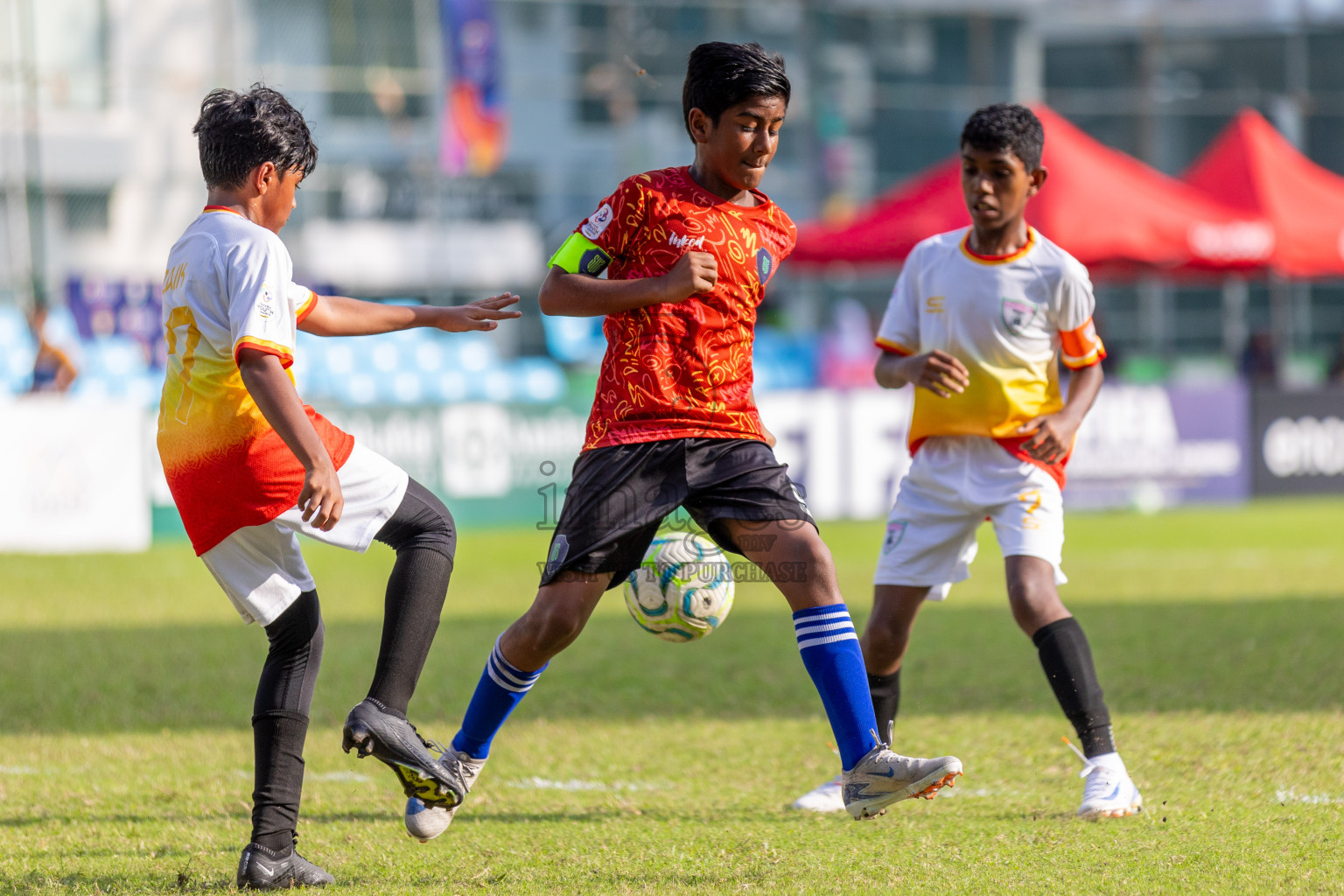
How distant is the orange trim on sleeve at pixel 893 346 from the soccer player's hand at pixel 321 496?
77.6 inches

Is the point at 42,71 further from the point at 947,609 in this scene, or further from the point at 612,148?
the point at 947,609

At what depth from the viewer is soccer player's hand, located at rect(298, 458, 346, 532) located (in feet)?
10.8

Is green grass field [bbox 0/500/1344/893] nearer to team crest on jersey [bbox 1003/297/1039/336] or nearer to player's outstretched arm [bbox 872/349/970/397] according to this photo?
player's outstretched arm [bbox 872/349/970/397]

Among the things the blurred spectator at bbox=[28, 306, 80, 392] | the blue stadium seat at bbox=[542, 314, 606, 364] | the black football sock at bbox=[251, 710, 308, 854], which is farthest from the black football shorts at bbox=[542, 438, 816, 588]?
the blue stadium seat at bbox=[542, 314, 606, 364]

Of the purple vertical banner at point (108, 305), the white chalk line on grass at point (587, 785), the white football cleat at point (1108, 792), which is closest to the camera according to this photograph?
the white football cleat at point (1108, 792)

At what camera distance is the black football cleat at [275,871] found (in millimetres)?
3506

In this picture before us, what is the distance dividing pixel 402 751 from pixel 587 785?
1.31 metres

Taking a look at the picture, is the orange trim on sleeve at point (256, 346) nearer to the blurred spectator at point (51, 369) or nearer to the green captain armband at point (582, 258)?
the green captain armband at point (582, 258)

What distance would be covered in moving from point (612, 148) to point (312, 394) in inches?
552

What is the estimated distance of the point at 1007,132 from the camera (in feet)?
14.5

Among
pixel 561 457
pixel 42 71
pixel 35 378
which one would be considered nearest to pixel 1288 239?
pixel 561 457

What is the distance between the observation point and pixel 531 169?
27.0m

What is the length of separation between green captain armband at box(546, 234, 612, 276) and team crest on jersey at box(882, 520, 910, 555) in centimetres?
132

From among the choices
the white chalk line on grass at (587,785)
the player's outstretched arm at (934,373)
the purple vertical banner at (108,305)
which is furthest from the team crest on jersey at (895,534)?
the purple vertical banner at (108,305)
